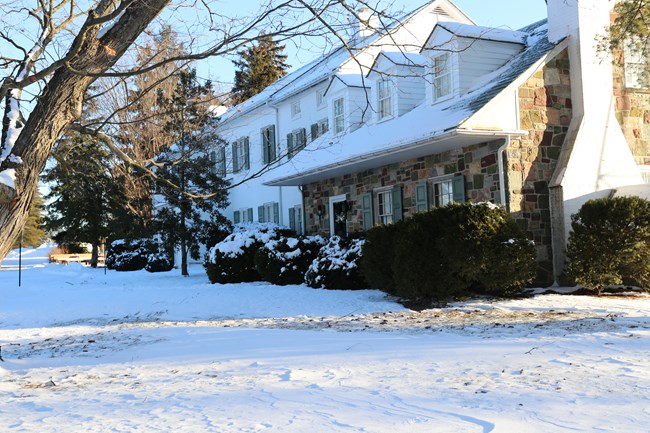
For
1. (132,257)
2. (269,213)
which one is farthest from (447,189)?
(132,257)

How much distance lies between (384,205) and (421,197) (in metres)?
1.83

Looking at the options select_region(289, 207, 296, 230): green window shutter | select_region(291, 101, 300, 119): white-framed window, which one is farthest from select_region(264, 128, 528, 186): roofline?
select_region(291, 101, 300, 119): white-framed window

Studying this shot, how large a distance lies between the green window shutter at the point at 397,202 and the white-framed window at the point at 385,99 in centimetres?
225

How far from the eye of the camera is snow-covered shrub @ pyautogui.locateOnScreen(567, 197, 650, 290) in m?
11.5

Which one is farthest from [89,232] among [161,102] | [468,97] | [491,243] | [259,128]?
[491,243]

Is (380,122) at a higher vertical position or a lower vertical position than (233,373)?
higher

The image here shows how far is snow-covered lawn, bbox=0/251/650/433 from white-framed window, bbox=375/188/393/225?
5.88 m

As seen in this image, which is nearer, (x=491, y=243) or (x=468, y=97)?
(x=491, y=243)

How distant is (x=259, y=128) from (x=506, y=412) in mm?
23845

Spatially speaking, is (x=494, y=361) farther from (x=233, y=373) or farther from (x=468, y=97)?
(x=468, y=97)

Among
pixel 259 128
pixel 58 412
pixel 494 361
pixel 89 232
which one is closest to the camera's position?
pixel 58 412

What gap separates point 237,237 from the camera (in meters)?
18.5

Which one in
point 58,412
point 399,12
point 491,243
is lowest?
point 58,412

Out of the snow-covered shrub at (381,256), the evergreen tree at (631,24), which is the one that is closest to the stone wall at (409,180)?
the snow-covered shrub at (381,256)
